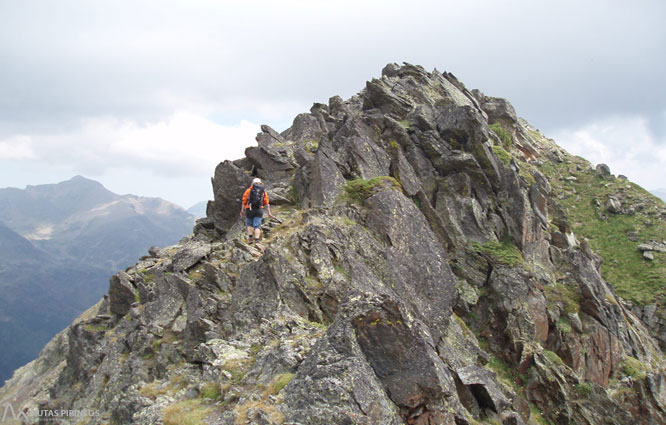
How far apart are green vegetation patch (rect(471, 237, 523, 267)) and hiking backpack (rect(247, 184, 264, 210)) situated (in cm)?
1760

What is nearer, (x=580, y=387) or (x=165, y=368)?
(x=165, y=368)

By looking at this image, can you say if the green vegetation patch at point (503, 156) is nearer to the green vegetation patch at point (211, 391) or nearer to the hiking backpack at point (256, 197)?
the hiking backpack at point (256, 197)

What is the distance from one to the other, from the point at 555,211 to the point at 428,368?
1498 inches

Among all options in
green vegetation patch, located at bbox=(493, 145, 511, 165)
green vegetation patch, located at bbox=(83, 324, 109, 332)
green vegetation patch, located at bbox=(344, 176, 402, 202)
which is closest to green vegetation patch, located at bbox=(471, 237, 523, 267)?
green vegetation patch, located at bbox=(344, 176, 402, 202)

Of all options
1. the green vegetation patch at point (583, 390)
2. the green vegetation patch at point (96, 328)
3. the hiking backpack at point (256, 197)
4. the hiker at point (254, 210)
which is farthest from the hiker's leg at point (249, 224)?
the green vegetation patch at point (583, 390)

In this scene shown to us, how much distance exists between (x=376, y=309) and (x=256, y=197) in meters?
13.6

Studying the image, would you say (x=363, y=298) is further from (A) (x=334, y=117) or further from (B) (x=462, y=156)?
(A) (x=334, y=117)

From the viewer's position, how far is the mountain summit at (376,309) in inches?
451

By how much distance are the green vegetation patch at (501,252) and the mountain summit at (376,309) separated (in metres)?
0.12

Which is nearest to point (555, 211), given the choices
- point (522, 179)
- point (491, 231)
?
point (522, 179)

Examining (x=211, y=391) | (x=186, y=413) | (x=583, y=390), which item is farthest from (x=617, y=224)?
(x=186, y=413)

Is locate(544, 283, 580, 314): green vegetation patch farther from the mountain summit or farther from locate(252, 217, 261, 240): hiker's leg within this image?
locate(252, 217, 261, 240): hiker's leg

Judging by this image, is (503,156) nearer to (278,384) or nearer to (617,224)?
(617,224)

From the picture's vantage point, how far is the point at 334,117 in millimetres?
45906
